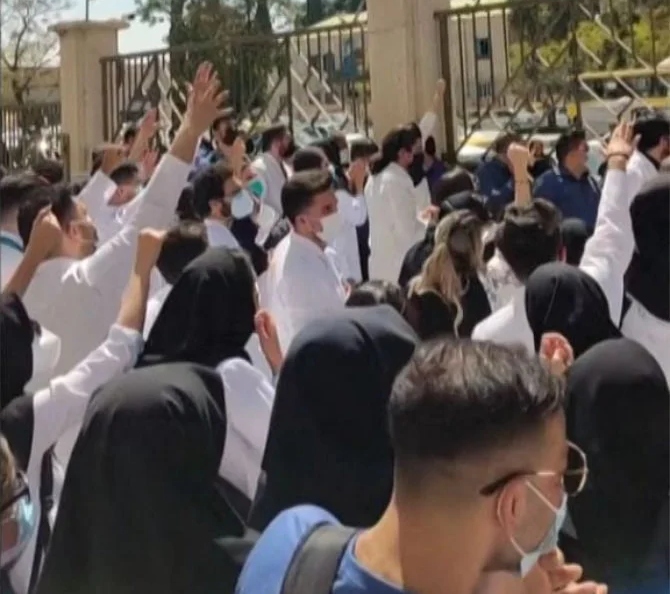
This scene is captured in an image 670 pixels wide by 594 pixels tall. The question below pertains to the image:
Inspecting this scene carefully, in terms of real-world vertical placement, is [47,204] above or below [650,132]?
below

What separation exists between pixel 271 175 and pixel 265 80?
14.6 ft

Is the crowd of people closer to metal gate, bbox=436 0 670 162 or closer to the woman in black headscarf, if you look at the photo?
the woman in black headscarf

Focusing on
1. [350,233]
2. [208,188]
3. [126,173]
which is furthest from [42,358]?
[350,233]

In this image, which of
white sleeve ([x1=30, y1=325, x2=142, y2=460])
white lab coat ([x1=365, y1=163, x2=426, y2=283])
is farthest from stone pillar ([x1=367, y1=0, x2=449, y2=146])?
white sleeve ([x1=30, y1=325, x2=142, y2=460])

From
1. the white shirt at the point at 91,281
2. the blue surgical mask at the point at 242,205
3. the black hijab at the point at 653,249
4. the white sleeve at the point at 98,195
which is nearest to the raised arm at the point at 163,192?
the white shirt at the point at 91,281

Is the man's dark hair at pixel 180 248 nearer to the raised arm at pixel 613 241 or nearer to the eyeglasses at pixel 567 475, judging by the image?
the raised arm at pixel 613 241

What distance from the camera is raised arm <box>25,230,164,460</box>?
9.17ft

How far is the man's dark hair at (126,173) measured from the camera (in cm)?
605

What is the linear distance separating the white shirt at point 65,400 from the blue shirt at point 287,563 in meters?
1.18

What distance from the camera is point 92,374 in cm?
291

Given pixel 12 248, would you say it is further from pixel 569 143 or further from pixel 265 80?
pixel 265 80

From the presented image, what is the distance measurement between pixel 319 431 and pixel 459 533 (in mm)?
1078

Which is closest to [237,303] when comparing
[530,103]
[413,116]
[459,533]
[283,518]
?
[283,518]

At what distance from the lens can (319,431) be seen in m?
2.51
